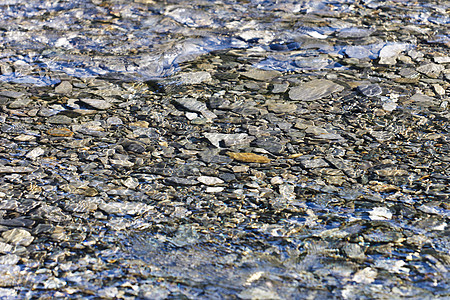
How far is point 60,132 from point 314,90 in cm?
192

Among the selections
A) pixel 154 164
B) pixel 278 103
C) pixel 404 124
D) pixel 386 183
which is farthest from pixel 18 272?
pixel 404 124

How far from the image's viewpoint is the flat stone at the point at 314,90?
12.5 feet

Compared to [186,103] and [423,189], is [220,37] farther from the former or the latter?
[423,189]

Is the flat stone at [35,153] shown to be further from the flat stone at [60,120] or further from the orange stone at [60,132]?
the flat stone at [60,120]

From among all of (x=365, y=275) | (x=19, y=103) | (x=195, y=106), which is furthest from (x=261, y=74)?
(x=365, y=275)

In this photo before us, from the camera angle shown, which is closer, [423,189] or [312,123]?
[423,189]

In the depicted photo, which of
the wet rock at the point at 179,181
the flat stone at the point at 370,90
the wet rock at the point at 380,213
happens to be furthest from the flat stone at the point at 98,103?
the wet rock at the point at 380,213

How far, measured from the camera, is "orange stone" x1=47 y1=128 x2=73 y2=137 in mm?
3293

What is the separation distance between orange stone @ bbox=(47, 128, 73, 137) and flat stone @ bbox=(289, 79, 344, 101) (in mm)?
1653

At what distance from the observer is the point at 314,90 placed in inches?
152

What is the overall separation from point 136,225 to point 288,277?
82 cm

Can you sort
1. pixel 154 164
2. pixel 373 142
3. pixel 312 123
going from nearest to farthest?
pixel 154 164, pixel 373 142, pixel 312 123

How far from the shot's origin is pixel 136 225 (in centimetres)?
249

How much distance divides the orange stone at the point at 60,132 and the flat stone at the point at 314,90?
1.65m
